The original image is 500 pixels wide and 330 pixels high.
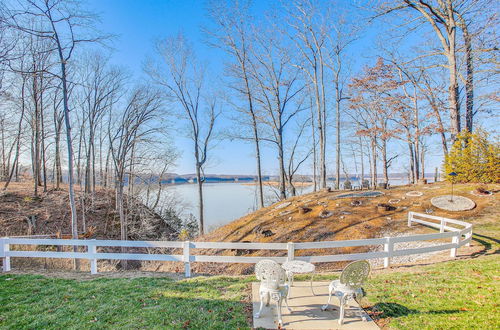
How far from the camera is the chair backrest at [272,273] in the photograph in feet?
12.9

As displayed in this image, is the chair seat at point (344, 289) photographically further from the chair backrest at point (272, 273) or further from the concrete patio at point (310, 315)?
the chair backrest at point (272, 273)

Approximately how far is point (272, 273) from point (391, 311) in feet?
7.30

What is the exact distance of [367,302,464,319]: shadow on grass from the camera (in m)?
4.08

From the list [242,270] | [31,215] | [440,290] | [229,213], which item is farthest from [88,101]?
[440,290]

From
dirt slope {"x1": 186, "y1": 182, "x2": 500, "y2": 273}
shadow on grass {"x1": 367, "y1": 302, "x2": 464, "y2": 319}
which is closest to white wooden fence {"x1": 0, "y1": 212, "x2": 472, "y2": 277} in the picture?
shadow on grass {"x1": 367, "y1": 302, "x2": 464, "y2": 319}

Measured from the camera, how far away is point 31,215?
46.6 ft

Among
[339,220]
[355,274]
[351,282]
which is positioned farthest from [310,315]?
[339,220]

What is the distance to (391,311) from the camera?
420cm

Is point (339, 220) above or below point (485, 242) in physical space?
above

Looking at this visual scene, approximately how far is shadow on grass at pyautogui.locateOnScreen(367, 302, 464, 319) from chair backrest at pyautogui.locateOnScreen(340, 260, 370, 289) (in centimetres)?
69

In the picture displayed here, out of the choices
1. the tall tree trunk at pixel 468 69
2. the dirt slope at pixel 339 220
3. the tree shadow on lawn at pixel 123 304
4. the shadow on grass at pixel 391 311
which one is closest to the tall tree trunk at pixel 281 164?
the dirt slope at pixel 339 220

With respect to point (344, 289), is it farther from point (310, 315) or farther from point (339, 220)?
point (339, 220)

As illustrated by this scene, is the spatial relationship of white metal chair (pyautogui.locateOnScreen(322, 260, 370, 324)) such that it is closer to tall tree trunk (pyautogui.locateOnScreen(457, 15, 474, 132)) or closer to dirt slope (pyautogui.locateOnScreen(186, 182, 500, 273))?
dirt slope (pyautogui.locateOnScreen(186, 182, 500, 273))

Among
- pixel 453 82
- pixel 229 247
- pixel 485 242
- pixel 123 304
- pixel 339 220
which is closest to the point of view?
pixel 123 304
